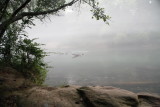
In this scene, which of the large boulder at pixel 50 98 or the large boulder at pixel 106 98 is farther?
the large boulder at pixel 106 98

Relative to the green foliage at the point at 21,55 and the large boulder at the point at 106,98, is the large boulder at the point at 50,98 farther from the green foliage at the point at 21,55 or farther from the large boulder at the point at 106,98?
the green foliage at the point at 21,55

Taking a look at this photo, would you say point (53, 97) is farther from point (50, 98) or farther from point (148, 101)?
point (148, 101)

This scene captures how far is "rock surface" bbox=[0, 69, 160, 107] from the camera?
6975mm

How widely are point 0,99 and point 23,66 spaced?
2.64m

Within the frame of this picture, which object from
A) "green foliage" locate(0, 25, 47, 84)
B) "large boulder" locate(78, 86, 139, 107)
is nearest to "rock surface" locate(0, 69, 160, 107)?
"large boulder" locate(78, 86, 139, 107)

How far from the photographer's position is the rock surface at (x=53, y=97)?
6.98 meters

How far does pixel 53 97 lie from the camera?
7418 mm

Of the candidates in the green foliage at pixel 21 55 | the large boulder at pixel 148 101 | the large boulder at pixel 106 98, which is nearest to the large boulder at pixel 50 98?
the large boulder at pixel 106 98

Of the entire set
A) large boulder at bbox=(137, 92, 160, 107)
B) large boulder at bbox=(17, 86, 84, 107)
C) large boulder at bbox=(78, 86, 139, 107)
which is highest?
large boulder at bbox=(17, 86, 84, 107)

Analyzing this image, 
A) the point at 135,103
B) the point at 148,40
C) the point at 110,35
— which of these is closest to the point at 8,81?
the point at 135,103

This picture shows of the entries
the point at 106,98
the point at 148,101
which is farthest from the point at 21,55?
the point at 148,101

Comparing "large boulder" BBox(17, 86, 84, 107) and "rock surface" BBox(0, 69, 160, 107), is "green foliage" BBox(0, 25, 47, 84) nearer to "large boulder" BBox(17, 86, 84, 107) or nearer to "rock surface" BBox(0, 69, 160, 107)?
"rock surface" BBox(0, 69, 160, 107)

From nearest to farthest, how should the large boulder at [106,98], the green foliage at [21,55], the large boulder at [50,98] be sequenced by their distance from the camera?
the large boulder at [50,98] → the large boulder at [106,98] → the green foliage at [21,55]

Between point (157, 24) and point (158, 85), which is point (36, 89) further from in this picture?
point (157, 24)
